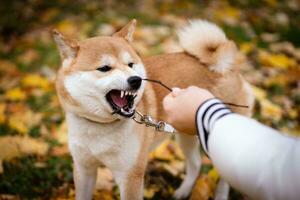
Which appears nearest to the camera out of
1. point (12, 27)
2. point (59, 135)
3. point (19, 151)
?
point (19, 151)

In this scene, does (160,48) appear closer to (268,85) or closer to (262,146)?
(268,85)

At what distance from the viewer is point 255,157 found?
106cm

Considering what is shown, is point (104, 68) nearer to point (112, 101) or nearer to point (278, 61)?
point (112, 101)

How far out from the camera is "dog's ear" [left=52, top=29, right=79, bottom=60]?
2.15 meters

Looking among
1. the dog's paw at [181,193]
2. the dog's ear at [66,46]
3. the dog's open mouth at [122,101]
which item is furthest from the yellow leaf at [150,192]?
the dog's ear at [66,46]

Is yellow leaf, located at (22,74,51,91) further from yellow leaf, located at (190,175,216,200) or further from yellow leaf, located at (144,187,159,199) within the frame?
yellow leaf, located at (190,175,216,200)

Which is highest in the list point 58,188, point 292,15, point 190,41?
point 190,41

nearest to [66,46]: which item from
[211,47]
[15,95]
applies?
[211,47]

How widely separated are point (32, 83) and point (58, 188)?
1.67 metres

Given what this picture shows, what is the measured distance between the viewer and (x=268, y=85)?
4.15 metres

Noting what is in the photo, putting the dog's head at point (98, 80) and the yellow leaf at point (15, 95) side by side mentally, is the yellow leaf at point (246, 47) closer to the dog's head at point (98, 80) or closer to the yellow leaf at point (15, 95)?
the yellow leaf at point (15, 95)

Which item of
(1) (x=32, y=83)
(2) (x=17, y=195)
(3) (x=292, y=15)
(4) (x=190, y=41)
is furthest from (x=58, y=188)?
(3) (x=292, y=15)

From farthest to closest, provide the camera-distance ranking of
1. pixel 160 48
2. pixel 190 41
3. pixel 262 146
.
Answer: pixel 160 48 < pixel 190 41 < pixel 262 146

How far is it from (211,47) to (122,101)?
2.76ft
